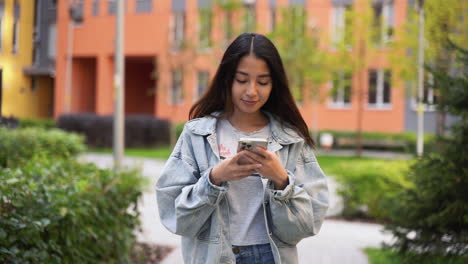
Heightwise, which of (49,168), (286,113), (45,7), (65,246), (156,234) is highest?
(45,7)

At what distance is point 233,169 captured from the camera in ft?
7.66

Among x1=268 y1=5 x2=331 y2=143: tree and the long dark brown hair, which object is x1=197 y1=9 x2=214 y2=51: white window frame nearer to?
x1=268 y1=5 x2=331 y2=143: tree

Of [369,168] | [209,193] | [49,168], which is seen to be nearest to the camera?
[209,193]

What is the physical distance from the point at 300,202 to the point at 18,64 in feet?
12.9

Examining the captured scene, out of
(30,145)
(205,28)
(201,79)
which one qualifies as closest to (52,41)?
(30,145)

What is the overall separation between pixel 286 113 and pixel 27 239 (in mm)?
1832

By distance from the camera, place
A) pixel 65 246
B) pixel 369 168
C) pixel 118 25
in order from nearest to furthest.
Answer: pixel 65 246 → pixel 118 25 → pixel 369 168

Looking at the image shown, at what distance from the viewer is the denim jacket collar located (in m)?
2.64

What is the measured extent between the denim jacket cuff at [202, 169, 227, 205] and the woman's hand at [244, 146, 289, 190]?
0.51 feet

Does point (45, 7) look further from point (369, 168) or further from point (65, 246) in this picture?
point (369, 168)

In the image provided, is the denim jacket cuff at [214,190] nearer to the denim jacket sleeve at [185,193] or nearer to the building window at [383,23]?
the denim jacket sleeve at [185,193]

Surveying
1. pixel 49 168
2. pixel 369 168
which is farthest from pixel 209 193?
pixel 369 168

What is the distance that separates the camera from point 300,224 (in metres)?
2.51

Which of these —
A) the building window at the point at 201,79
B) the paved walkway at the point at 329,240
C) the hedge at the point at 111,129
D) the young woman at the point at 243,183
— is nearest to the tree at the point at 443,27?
the paved walkway at the point at 329,240
